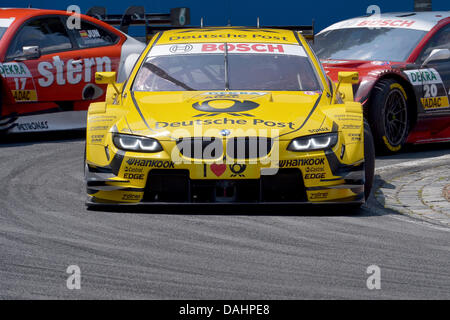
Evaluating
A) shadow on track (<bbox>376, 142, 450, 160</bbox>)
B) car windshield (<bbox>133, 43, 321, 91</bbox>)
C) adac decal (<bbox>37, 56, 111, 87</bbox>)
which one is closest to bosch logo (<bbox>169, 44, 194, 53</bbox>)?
car windshield (<bbox>133, 43, 321, 91</bbox>)

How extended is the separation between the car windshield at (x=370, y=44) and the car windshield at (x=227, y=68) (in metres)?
2.49

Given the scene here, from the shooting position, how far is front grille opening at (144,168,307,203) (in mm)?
6352

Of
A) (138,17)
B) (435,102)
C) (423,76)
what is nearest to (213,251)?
(423,76)

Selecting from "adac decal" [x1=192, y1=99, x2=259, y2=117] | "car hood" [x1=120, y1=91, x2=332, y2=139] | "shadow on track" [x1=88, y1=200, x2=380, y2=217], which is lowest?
"shadow on track" [x1=88, y1=200, x2=380, y2=217]

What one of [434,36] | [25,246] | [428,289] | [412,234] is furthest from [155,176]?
[434,36]

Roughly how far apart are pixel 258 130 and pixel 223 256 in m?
1.30

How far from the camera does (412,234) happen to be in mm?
6051

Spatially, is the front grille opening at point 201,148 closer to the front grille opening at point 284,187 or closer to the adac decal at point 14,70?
the front grille opening at point 284,187

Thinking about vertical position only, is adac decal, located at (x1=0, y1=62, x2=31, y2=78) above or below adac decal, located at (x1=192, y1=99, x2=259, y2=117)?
below

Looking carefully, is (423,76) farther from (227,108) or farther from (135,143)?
(135,143)

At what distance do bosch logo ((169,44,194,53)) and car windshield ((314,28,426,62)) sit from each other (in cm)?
291

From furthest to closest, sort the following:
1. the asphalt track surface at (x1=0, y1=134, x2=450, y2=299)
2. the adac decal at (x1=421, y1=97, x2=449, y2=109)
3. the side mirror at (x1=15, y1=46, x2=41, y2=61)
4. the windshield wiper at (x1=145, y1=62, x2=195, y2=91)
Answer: the side mirror at (x1=15, y1=46, x2=41, y2=61), the adac decal at (x1=421, y1=97, x2=449, y2=109), the windshield wiper at (x1=145, y1=62, x2=195, y2=91), the asphalt track surface at (x1=0, y1=134, x2=450, y2=299)

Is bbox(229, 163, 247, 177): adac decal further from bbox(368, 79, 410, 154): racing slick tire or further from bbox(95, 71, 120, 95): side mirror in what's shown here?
bbox(368, 79, 410, 154): racing slick tire
